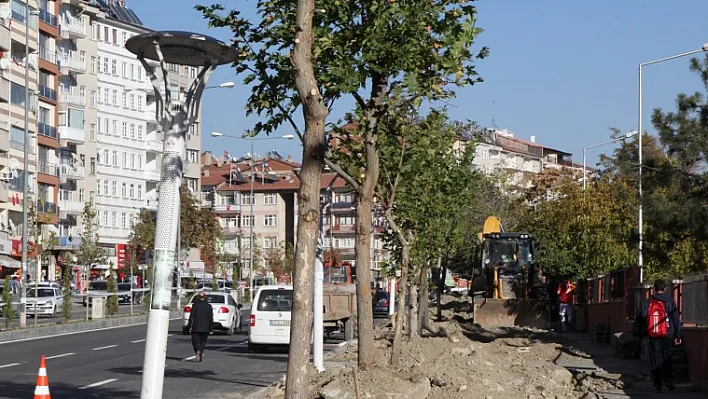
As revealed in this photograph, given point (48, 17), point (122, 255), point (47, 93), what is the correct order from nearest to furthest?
point (47, 93) < point (48, 17) < point (122, 255)

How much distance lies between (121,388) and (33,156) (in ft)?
209

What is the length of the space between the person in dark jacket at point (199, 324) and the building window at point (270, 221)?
432ft

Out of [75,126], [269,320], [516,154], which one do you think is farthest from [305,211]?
[516,154]

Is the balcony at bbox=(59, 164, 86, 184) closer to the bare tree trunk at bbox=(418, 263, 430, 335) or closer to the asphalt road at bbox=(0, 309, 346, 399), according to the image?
the asphalt road at bbox=(0, 309, 346, 399)

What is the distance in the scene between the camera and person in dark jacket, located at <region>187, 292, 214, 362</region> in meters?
29.8

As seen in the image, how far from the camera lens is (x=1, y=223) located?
3007 inches

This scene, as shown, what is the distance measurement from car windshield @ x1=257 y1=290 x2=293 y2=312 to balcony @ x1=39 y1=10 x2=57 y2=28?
56.3 m

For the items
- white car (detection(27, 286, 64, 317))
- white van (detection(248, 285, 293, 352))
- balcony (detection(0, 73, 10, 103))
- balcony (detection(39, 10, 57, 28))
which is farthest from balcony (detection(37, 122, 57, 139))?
white van (detection(248, 285, 293, 352))

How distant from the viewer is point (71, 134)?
329 ft

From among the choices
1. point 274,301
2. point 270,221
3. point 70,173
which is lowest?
point 274,301

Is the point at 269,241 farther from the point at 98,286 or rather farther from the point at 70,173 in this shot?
the point at 98,286

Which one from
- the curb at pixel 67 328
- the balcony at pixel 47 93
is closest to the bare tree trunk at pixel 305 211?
the curb at pixel 67 328

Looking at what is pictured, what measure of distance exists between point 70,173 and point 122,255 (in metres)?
10.1

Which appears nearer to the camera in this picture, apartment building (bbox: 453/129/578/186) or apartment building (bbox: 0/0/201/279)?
apartment building (bbox: 0/0/201/279)
